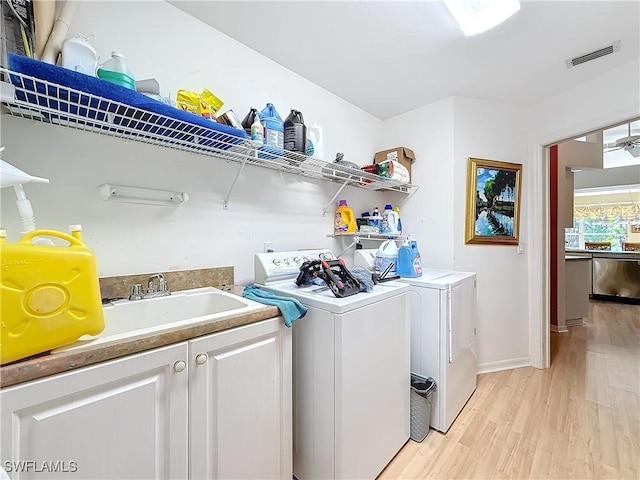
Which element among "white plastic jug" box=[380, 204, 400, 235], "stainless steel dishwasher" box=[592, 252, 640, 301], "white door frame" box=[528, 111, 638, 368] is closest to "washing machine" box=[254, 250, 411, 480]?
"white plastic jug" box=[380, 204, 400, 235]

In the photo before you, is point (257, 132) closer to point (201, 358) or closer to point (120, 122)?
point (120, 122)

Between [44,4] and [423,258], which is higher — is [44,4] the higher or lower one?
the higher one

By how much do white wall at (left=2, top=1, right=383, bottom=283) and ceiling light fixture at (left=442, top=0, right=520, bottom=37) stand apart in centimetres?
109

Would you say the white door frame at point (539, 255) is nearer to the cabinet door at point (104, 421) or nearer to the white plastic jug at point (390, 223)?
the white plastic jug at point (390, 223)

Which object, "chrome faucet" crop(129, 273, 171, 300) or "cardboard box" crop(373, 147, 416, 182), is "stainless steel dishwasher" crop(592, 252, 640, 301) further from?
"chrome faucet" crop(129, 273, 171, 300)

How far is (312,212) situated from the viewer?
2152 mm

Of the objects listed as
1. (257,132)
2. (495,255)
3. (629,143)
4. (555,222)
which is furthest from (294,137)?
(629,143)

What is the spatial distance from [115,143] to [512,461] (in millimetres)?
2720

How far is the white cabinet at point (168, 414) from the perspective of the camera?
0.66 m

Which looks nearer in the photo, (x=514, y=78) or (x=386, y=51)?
(x=386, y=51)

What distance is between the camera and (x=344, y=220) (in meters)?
2.25

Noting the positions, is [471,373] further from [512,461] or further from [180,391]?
[180,391]

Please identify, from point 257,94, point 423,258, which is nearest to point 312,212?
point 257,94

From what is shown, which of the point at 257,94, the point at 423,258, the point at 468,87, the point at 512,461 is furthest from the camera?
the point at 423,258
